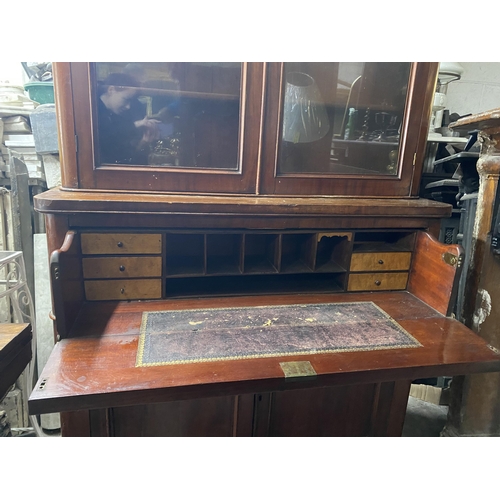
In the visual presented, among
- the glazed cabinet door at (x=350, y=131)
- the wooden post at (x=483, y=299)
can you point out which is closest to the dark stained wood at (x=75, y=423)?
the glazed cabinet door at (x=350, y=131)

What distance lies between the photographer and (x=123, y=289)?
1.04 metres

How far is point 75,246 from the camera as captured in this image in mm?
942

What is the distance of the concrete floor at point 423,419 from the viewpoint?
152 cm

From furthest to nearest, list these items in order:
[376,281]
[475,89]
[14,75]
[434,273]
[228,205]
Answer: [475,89]
[14,75]
[376,281]
[434,273]
[228,205]

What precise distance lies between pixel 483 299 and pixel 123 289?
3.86ft

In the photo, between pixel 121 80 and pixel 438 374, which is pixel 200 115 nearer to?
pixel 121 80

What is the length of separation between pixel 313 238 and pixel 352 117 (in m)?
0.43

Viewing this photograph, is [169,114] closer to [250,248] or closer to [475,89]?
[250,248]

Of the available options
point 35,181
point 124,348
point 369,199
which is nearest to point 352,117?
point 369,199

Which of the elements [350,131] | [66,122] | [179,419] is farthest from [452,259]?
[66,122]

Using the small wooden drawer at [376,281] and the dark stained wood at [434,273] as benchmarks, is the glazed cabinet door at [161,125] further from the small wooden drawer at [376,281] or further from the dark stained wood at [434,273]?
the dark stained wood at [434,273]

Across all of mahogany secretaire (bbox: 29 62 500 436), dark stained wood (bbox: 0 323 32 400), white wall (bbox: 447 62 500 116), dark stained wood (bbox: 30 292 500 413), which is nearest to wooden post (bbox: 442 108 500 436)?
mahogany secretaire (bbox: 29 62 500 436)

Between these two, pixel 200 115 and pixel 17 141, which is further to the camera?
pixel 17 141

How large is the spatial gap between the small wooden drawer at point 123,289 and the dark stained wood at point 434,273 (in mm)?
828
